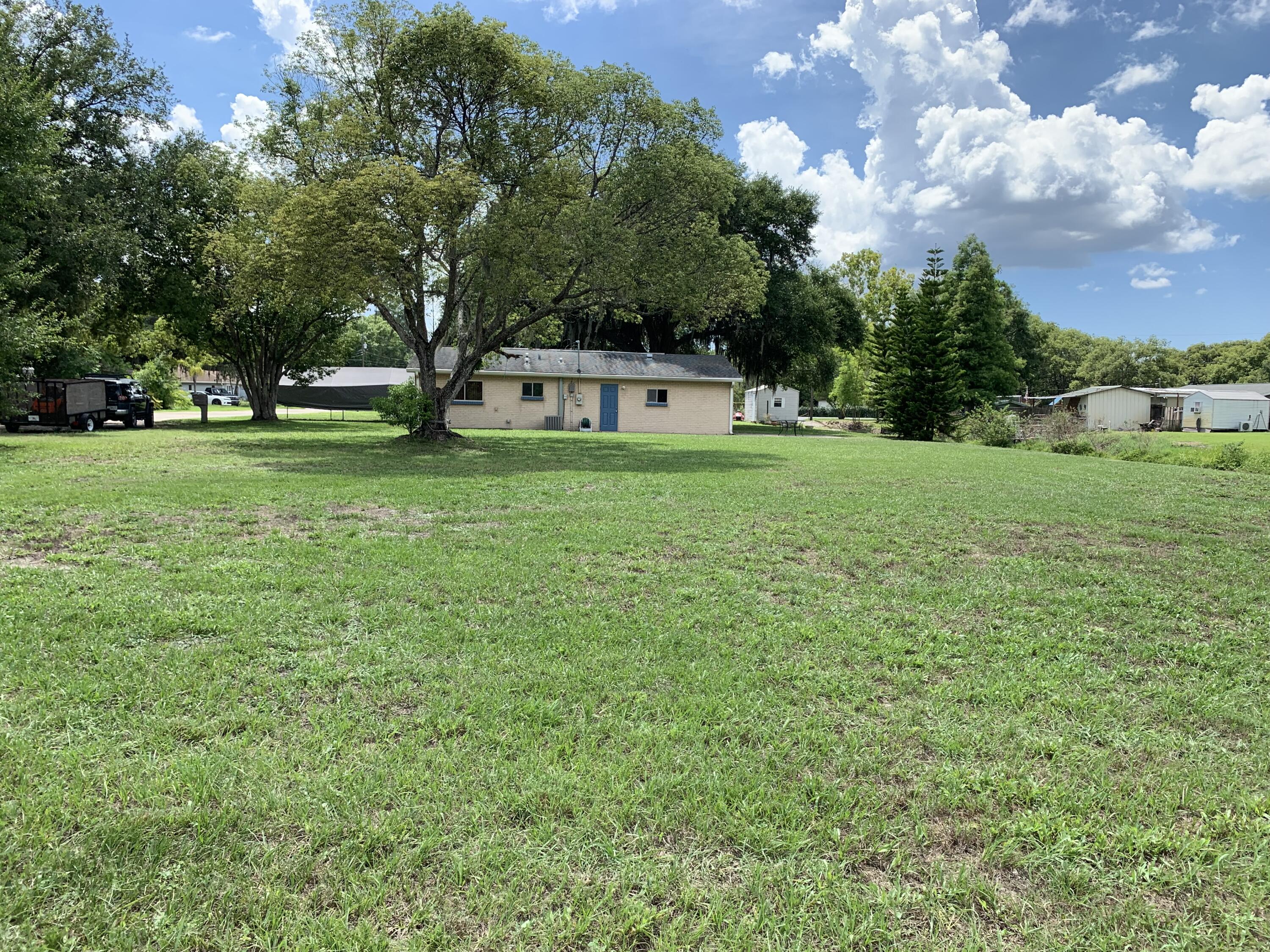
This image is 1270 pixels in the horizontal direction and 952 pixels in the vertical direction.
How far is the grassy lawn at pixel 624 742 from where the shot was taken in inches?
79.0

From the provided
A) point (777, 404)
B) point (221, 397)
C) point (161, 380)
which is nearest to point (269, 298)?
Result: point (161, 380)

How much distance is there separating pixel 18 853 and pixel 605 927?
5.83 feet

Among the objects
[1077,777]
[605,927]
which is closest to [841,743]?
[1077,777]

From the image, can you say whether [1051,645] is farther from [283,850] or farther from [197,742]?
[197,742]

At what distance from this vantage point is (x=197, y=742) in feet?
9.11

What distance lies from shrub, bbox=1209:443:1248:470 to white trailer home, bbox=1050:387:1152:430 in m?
29.7

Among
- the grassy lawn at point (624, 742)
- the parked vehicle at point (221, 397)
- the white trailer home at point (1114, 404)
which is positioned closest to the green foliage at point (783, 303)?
the white trailer home at point (1114, 404)

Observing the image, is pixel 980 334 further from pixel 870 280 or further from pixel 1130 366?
pixel 1130 366

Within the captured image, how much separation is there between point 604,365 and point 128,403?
1666 cm

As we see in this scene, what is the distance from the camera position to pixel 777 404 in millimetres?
50375

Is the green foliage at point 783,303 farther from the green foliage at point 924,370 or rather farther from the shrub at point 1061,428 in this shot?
the shrub at point 1061,428

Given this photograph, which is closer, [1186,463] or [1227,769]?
[1227,769]

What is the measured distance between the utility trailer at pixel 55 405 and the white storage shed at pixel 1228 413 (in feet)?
184

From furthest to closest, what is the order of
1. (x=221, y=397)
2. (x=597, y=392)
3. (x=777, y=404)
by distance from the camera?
(x=221, y=397) < (x=777, y=404) < (x=597, y=392)
